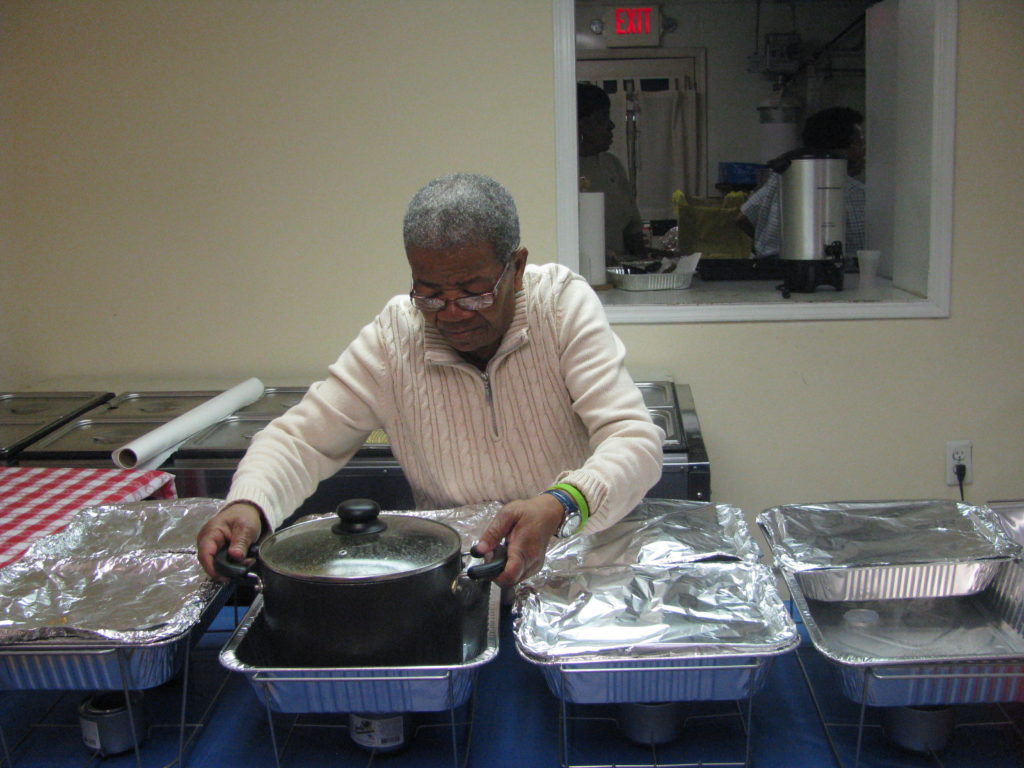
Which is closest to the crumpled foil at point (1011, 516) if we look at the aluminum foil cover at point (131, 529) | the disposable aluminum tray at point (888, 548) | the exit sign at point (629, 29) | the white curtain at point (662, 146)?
the disposable aluminum tray at point (888, 548)

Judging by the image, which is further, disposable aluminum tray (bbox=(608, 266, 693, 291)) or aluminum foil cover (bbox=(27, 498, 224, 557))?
disposable aluminum tray (bbox=(608, 266, 693, 291))

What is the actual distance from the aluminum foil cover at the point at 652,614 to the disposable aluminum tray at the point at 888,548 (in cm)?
8

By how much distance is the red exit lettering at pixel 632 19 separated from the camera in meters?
4.20

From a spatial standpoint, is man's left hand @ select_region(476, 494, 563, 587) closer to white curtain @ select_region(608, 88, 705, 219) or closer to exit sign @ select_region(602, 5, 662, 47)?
exit sign @ select_region(602, 5, 662, 47)

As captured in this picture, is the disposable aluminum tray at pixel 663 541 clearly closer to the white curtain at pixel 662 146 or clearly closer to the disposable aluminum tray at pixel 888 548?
the disposable aluminum tray at pixel 888 548

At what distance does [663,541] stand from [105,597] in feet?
2.34

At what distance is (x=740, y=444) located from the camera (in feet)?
8.67

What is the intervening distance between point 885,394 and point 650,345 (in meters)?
0.67

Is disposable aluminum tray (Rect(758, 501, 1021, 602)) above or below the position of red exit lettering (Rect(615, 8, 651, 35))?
below

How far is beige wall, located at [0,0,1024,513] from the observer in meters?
2.49

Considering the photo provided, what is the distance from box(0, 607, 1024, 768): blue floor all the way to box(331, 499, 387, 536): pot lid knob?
0.23 meters

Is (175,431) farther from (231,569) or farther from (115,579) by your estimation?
(231,569)

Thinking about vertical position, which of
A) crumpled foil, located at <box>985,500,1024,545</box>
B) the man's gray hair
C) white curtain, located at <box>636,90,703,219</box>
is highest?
white curtain, located at <box>636,90,703,219</box>

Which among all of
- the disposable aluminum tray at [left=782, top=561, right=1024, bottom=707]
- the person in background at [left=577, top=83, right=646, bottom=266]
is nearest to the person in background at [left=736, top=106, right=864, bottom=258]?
the person in background at [left=577, top=83, right=646, bottom=266]
